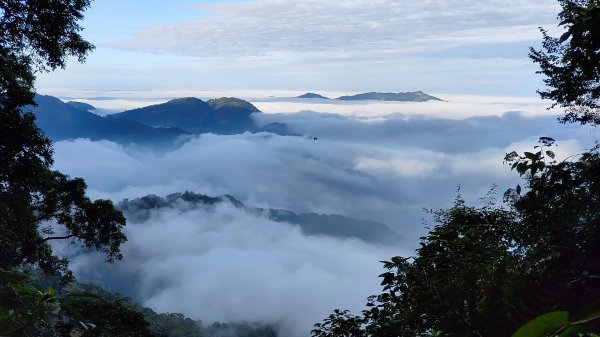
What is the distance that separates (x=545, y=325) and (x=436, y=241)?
24.4ft

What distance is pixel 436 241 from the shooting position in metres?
7.89

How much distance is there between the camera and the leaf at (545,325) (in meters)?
0.80

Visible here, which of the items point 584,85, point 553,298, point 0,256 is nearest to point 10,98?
point 0,256

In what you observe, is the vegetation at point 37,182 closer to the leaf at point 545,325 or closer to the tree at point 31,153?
the tree at point 31,153

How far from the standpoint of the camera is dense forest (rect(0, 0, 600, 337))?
342 centimetres

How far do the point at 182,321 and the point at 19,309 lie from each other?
6957 inches

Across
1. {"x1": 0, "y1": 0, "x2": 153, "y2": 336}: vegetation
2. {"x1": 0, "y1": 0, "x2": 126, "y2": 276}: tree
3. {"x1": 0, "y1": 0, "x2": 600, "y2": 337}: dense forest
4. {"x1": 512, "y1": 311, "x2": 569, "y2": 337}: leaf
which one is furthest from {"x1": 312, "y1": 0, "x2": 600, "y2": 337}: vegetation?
{"x1": 0, "y1": 0, "x2": 126, "y2": 276}: tree

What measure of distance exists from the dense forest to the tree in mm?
38

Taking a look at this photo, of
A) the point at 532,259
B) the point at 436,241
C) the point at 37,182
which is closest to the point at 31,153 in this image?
the point at 37,182

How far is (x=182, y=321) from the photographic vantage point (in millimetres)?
164500

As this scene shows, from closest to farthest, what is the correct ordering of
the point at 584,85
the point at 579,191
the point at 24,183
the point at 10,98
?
the point at 579,191 < the point at 10,98 < the point at 24,183 < the point at 584,85

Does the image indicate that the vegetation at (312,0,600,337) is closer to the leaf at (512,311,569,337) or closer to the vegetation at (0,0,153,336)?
the leaf at (512,311,569,337)

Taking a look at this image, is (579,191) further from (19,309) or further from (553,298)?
(19,309)

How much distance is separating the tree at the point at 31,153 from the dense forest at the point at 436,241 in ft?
0.12
